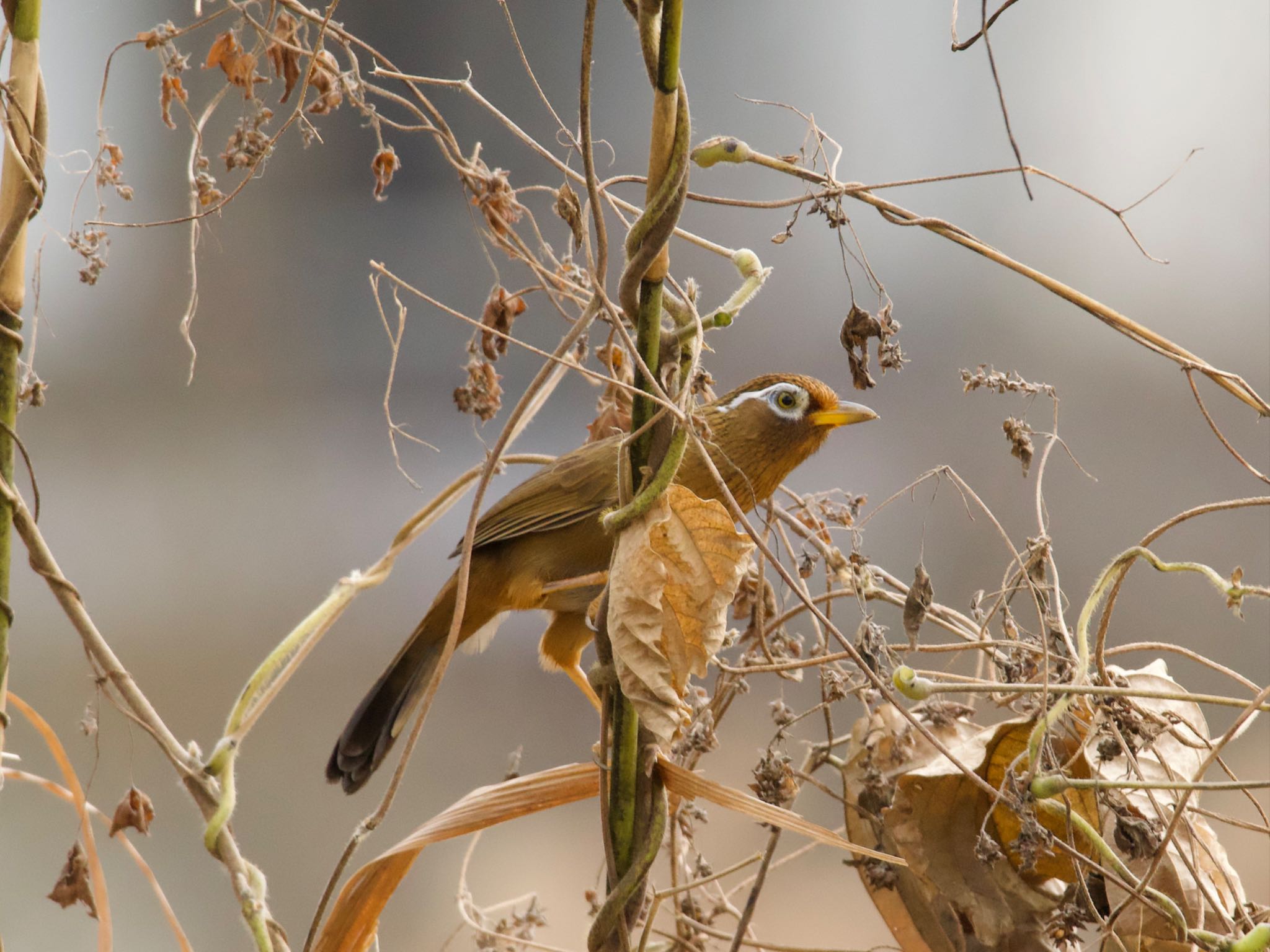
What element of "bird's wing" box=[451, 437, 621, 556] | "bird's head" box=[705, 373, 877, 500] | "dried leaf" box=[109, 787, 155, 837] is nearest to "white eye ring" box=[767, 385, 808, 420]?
"bird's head" box=[705, 373, 877, 500]

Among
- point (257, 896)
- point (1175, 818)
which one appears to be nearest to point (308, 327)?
point (257, 896)

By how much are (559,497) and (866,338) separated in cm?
68

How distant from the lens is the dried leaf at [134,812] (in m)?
0.80

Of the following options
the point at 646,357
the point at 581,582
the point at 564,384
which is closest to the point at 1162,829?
the point at 646,357

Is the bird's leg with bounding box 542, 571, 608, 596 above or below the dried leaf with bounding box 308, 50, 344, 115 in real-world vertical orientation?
below

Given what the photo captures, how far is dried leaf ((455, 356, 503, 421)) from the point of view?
95cm

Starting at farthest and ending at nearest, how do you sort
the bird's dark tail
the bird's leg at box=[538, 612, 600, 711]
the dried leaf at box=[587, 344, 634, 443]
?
the bird's leg at box=[538, 612, 600, 711]
the bird's dark tail
the dried leaf at box=[587, 344, 634, 443]

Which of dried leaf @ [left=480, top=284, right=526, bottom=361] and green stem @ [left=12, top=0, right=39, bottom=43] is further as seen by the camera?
dried leaf @ [left=480, top=284, right=526, bottom=361]

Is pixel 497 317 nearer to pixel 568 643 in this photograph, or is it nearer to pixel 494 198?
pixel 494 198

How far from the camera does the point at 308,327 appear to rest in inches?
81.8

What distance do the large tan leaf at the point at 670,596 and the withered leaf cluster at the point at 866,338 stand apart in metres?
0.22

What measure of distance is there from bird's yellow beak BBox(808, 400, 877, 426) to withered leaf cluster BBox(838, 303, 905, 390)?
17.5 inches

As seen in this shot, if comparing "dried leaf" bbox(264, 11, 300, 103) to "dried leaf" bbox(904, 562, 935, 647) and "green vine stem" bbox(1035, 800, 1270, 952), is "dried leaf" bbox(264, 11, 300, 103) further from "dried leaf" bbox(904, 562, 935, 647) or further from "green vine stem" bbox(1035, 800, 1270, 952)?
"green vine stem" bbox(1035, 800, 1270, 952)

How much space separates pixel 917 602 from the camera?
754 mm
